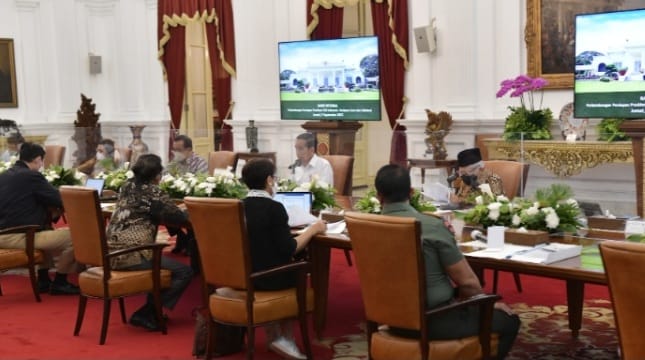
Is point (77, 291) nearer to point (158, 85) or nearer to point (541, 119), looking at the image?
point (541, 119)

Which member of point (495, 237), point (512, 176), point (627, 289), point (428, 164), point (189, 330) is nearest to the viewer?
point (627, 289)

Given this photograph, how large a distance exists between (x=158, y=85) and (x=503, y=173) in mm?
8624

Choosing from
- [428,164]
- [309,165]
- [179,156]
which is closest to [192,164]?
[179,156]

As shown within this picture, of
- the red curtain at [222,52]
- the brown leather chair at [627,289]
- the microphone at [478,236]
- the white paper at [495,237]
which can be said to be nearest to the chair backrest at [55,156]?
the red curtain at [222,52]

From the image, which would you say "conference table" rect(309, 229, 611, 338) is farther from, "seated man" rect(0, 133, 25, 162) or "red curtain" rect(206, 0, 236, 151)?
"red curtain" rect(206, 0, 236, 151)

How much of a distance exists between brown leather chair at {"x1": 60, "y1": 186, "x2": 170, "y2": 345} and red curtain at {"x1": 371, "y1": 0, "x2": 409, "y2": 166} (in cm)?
506

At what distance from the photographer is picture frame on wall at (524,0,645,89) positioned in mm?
8547

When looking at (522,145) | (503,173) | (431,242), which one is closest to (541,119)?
(522,145)

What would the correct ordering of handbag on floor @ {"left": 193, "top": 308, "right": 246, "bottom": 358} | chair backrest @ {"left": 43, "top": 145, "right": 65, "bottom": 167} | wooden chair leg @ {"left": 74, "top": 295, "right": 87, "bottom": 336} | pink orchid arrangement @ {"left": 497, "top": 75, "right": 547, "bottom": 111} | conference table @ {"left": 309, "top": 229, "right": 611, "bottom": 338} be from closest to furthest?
conference table @ {"left": 309, "top": 229, "right": 611, "bottom": 338}, handbag on floor @ {"left": 193, "top": 308, "right": 246, "bottom": 358}, wooden chair leg @ {"left": 74, "top": 295, "right": 87, "bottom": 336}, pink orchid arrangement @ {"left": 497, "top": 75, "right": 547, "bottom": 111}, chair backrest @ {"left": 43, "top": 145, "right": 65, "bottom": 167}

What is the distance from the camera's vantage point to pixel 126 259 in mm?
5109

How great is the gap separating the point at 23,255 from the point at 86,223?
1299 mm

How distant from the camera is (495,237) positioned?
12.9 feet

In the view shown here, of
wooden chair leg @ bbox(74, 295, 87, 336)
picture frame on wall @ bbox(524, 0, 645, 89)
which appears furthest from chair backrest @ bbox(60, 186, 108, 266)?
picture frame on wall @ bbox(524, 0, 645, 89)

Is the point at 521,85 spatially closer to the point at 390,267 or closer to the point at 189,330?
the point at 189,330
